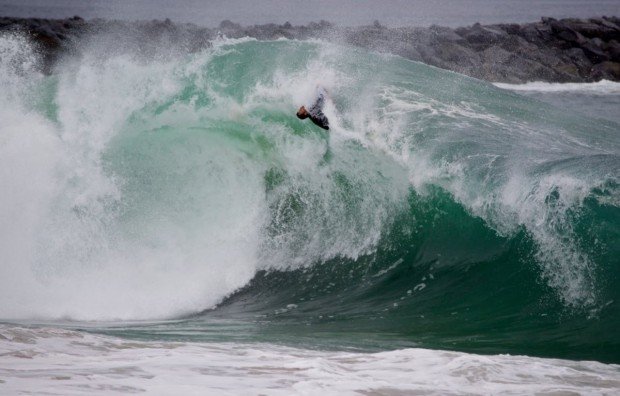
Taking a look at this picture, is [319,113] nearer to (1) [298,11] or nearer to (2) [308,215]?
(2) [308,215]

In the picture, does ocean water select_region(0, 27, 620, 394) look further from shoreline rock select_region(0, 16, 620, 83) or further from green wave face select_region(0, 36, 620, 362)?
shoreline rock select_region(0, 16, 620, 83)

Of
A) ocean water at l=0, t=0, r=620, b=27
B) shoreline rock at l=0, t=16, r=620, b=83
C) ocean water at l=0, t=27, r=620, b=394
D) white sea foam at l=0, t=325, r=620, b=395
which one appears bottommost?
white sea foam at l=0, t=325, r=620, b=395

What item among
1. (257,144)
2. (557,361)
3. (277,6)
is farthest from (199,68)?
(277,6)

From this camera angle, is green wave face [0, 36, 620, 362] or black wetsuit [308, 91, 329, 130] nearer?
green wave face [0, 36, 620, 362]

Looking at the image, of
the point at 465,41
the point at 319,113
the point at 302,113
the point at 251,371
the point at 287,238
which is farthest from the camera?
the point at 465,41

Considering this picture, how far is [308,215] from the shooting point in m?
10.2

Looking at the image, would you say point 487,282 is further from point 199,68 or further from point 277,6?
point 277,6

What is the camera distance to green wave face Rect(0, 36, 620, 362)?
7871mm

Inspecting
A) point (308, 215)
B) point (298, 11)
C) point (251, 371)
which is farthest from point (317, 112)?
point (298, 11)

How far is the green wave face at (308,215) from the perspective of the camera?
7.87m

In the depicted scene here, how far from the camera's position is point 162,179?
10781 millimetres

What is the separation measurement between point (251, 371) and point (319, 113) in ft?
22.2

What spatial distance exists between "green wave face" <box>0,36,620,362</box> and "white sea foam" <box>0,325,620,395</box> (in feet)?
3.40

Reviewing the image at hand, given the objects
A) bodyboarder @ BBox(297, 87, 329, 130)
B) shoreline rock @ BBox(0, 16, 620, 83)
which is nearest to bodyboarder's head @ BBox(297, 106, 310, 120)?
bodyboarder @ BBox(297, 87, 329, 130)
